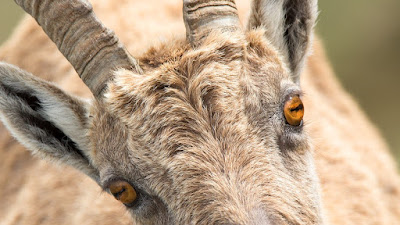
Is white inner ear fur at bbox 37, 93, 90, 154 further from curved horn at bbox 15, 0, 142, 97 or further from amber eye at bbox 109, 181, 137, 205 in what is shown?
amber eye at bbox 109, 181, 137, 205

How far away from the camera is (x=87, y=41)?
5.81 meters

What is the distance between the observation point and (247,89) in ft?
18.5

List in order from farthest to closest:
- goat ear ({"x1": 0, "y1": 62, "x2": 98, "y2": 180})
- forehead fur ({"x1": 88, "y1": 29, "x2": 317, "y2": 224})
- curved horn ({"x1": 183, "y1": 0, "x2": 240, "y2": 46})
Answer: goat ear ({"x1": 0, "y1": 62, "x2": 98, "y2": 180}), curved horn ({"x1": 183, "y1": 0, "x2": 240, "y2": 46}), forehead fur ({"x1": 88, "y1": 29, "x2": 317, "y2": 224})

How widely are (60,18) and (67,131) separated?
113 centimetres

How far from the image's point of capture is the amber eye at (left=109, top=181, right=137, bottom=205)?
579cm

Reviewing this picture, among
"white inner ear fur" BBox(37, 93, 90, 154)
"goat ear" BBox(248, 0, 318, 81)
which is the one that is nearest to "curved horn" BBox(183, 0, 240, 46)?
"goat ear" BBox(248, 0, 318, 81)

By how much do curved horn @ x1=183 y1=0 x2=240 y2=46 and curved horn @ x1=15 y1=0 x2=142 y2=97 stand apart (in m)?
0.55

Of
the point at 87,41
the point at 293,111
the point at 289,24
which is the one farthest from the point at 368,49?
the point at 87,41

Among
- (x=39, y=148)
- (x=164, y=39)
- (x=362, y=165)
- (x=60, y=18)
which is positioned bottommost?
(x=39, y=148)

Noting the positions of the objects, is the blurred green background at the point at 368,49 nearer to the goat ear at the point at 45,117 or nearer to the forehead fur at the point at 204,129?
the goat ear at the point at 45,117

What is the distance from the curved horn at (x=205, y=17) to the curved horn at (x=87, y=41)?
1.80 ft

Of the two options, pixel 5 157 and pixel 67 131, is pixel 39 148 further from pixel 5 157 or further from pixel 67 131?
pixel 5 157

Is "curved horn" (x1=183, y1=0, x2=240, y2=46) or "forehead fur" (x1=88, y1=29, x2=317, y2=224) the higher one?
"curved horn" (x1=183, y1=0, x2=240, y2=46)

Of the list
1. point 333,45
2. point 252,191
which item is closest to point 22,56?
point 252,191
